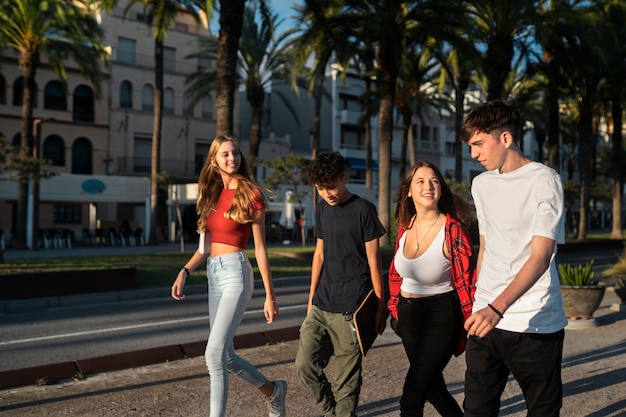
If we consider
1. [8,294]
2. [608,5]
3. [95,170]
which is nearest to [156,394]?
[8,294]

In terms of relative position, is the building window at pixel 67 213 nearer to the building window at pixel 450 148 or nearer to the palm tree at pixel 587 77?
the palm tree at pixel 587 77

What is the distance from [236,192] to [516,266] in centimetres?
184

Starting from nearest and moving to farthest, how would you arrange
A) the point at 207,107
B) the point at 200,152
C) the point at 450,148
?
the point at 200,152
the point at 207,107
the point at 450,148

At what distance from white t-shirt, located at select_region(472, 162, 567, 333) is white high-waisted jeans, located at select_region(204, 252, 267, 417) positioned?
1555mm

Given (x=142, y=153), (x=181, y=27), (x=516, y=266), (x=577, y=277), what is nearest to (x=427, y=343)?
(x=516, y=266)

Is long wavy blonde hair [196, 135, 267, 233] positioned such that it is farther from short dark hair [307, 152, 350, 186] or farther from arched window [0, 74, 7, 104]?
arched window [0, 74, 7, 104]

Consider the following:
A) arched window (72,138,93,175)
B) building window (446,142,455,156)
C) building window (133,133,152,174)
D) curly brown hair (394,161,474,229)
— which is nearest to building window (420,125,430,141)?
building window (446,142,455,156)

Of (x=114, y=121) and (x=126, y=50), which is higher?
(x=126, y=50)

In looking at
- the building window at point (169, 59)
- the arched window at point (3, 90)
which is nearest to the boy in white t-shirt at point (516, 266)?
the arched window at point (3, 90)

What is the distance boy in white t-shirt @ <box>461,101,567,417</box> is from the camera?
9.30 ft

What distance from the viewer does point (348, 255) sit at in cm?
412

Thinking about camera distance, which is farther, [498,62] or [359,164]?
[359,164]

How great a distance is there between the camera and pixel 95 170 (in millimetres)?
41750

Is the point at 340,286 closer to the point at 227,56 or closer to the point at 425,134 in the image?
the point at 227,56
